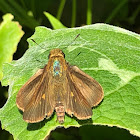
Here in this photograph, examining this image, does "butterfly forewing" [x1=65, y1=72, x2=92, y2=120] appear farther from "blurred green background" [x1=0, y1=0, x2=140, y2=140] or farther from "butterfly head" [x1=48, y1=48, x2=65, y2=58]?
"blurred green background" [x1=0, y1=0, x2=140, y2=140]

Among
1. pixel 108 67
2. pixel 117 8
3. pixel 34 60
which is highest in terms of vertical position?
pixel 117 8

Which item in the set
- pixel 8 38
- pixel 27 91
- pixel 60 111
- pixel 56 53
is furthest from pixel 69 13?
pixel 60 111

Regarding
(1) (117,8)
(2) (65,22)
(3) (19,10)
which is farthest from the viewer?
(2) (65,22)

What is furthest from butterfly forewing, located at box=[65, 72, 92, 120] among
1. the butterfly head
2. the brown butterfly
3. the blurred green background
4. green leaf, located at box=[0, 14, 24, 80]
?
the blurred green background

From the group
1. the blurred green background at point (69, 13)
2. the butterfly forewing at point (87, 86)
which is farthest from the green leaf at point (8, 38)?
the butterfly forewing at point (87, 86)

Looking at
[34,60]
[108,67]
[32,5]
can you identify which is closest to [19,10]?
[32,5]

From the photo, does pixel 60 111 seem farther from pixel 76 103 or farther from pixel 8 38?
pixel 8 38

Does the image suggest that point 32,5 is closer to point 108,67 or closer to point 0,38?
point 0,38
